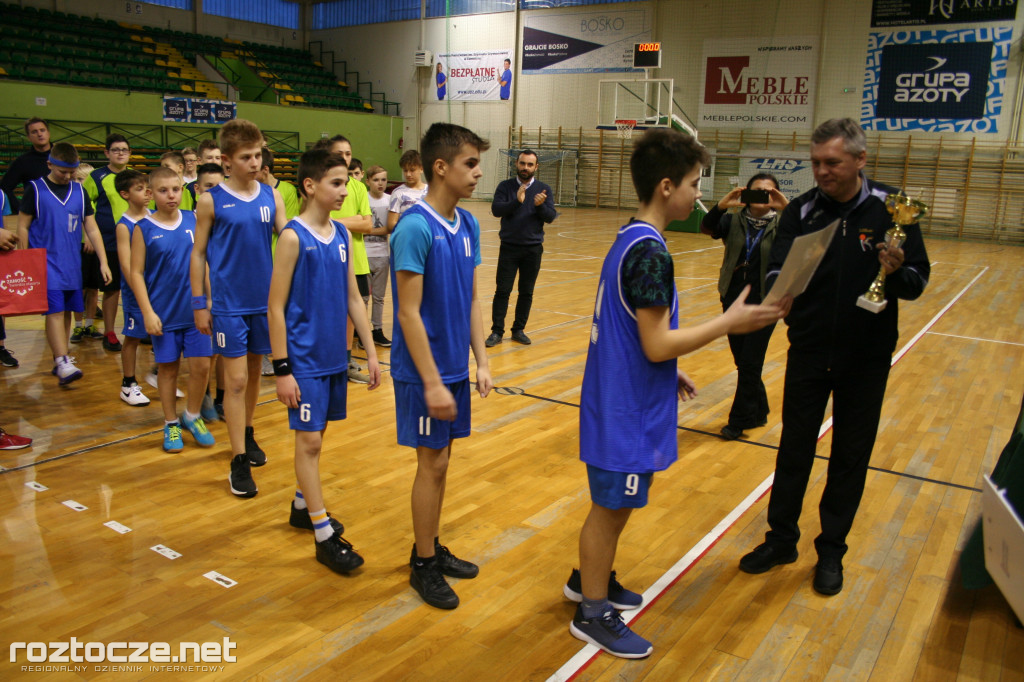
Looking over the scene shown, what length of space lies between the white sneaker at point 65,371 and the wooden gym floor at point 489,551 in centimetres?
10

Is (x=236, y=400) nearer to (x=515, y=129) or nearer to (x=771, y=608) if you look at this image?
(x=771, y=608)

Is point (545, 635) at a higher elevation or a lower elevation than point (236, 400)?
lower

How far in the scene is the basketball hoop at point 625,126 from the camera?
66.2ft

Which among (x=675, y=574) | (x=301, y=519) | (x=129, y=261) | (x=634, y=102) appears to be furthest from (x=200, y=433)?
(x=634, y=102)

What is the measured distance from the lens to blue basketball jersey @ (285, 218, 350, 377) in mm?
2973

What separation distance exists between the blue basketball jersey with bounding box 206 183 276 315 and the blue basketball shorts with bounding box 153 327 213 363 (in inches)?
23.2

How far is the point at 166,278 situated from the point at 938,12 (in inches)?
765

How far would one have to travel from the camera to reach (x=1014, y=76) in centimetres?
1705

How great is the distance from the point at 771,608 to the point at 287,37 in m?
28.9

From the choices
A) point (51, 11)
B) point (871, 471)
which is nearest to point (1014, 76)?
point (871, 471)

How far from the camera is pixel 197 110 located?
20109 millimetres

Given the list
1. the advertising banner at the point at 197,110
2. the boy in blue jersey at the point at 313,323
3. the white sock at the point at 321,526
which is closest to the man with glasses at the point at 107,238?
the boy in blue jersey at the point at 313,323

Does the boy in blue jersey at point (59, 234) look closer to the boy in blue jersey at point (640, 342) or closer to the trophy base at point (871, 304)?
the boy in blue jersey at point (640, 342)

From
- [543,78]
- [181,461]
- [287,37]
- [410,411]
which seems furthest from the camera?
[287,37]
